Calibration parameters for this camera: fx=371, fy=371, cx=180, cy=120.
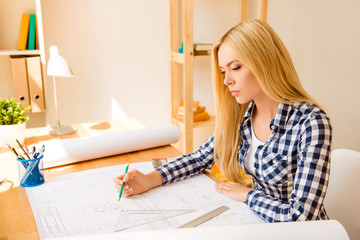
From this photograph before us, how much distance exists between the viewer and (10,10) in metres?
2.30

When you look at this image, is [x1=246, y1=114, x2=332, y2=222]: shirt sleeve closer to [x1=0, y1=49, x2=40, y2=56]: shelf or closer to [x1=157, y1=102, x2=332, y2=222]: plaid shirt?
[x1=157, y1=102, x2=332, y2=222]: plaid shirt

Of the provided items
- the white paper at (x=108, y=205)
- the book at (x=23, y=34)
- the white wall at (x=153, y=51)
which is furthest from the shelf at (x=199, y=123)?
the white paper at (x=108, y=205)

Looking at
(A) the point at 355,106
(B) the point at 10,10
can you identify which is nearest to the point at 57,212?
(B) the point at 10,10

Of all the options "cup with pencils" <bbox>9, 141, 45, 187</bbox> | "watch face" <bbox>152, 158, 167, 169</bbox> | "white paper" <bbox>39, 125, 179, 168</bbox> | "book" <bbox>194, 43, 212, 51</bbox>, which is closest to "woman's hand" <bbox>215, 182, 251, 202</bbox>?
"watch face" <bbox>152, 158, 167, 169</bbox>

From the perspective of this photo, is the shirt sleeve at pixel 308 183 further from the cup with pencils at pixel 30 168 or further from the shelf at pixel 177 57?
the shelf at pixel 177 57

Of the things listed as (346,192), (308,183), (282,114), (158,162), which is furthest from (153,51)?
(308,183)

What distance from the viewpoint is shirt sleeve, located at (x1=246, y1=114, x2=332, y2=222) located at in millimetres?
924

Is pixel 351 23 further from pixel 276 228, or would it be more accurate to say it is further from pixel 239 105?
pixel 276 228

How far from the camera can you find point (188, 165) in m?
1.26

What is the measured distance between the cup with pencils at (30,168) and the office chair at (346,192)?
0.93m

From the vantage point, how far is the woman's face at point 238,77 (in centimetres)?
111

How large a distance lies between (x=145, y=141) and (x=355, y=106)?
5.01 feet

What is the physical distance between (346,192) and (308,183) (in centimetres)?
29

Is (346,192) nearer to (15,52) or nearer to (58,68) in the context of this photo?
(58,68)
